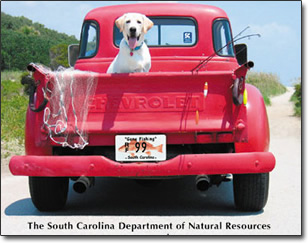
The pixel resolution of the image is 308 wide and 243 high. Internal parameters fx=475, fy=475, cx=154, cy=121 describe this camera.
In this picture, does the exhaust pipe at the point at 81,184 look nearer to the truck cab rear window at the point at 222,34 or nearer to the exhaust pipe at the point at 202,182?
the exhaust pipe at the point at 202,182

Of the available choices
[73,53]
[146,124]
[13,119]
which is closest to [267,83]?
[13,119]

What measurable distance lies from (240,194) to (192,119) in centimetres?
94

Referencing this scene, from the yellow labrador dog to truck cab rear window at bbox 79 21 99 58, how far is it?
116 cm

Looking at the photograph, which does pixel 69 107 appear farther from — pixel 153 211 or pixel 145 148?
pixel 153 211

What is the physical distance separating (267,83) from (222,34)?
19.4 metres

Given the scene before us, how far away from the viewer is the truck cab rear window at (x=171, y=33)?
6.25 meters

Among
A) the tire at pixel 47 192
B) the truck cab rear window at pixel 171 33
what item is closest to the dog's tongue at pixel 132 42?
the truck cab rear window at pixel 171 33

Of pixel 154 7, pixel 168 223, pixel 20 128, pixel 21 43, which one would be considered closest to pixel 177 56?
pixel 154 7

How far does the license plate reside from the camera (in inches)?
171

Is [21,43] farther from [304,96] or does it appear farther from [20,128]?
[304,96]

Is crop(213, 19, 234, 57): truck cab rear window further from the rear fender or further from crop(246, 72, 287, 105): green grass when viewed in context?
crop(246, 72, 287, 105): green grass

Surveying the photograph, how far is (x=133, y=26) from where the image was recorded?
4824 millimetres

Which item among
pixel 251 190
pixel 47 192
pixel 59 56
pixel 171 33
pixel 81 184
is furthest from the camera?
pixel 59 56

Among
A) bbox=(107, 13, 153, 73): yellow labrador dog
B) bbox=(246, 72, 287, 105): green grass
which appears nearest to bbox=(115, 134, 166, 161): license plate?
bbox=(107, 13, 153, 73): yellow labrador dog
